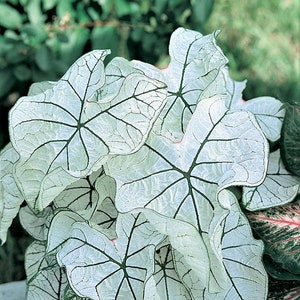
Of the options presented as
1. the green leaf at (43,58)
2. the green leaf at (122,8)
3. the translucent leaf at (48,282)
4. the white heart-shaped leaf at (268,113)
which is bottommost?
the translucent leaf at (48,282)

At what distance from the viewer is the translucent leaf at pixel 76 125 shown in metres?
1.05

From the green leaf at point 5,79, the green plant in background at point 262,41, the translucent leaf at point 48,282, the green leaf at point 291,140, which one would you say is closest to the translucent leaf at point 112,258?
the translucent leaf at point 48,282

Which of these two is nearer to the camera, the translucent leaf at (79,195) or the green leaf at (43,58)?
the translucent leaf at (79,195)

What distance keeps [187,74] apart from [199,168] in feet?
0.75

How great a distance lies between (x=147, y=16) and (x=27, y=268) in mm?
1240

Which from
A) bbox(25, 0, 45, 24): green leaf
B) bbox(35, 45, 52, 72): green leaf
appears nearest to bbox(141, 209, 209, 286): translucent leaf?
bbox(35, 45, 52, 72): green leaf

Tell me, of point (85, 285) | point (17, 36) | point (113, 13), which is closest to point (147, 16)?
point (113, 13)

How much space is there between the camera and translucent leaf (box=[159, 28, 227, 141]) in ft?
3.87

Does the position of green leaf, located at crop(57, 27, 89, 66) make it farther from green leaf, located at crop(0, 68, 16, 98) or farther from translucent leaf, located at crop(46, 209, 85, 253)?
translucent leaf, located at crop(46, 209, 85, 253)

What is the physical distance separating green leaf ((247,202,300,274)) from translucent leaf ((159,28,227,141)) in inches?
8.5

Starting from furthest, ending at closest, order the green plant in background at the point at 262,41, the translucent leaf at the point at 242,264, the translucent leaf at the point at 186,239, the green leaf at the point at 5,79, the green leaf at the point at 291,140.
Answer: the green plant in background at the point at 262,41 → the green leaf at the point at 5,79 → the green leaf at the point at 291,140 → the translucent leaf at the point at 242,264 → the translucent leaf at the point at 186,239

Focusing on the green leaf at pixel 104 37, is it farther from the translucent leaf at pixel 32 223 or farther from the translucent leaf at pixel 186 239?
the translucent leaf at pixel 186 239

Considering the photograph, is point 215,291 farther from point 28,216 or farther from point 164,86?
point 28,216

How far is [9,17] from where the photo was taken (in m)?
2.17
